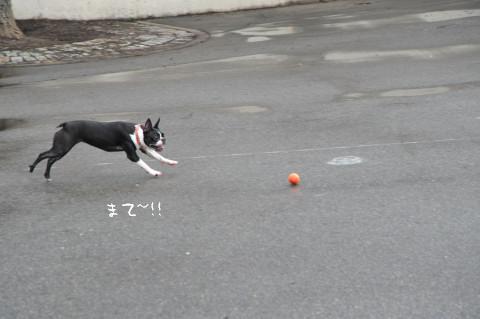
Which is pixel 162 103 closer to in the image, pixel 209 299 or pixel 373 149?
pixel 373 149

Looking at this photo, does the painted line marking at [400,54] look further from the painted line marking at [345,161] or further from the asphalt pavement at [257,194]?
the painted line marking at [345,161]

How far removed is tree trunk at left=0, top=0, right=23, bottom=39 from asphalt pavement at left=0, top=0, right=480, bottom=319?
10.0 ft

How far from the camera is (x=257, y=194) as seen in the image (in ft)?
23.6

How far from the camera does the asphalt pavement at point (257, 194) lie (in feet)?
16.9

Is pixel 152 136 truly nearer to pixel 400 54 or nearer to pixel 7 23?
pixel 400 54

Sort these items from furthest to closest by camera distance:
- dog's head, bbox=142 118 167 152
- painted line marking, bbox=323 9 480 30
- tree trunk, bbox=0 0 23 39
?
1. painted line marking, bbox=323 9 480 30
2. tree trunk, bbox=0 0 23 39
3. dog's head, bbox=142 118 167 152

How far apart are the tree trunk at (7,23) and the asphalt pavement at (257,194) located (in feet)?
10.0

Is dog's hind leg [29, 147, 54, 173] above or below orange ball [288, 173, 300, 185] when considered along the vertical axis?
above

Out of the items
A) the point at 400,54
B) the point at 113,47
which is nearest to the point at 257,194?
the point at 400,54

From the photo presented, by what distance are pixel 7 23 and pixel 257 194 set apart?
11772 millimetres

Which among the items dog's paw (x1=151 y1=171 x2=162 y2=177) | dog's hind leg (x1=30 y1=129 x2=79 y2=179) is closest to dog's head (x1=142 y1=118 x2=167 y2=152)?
dog's paw (x1=151 y1=171 x2=162 y2=177)

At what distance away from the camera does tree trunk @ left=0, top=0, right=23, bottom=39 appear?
55.2ft

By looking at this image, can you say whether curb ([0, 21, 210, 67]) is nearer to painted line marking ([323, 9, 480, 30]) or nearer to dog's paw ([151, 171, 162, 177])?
painted line marking ([323, 9, 480, 30])

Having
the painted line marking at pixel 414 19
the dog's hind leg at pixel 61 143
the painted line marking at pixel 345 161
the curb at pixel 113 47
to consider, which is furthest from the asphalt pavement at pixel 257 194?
the painted line marking at pixel 414 19
